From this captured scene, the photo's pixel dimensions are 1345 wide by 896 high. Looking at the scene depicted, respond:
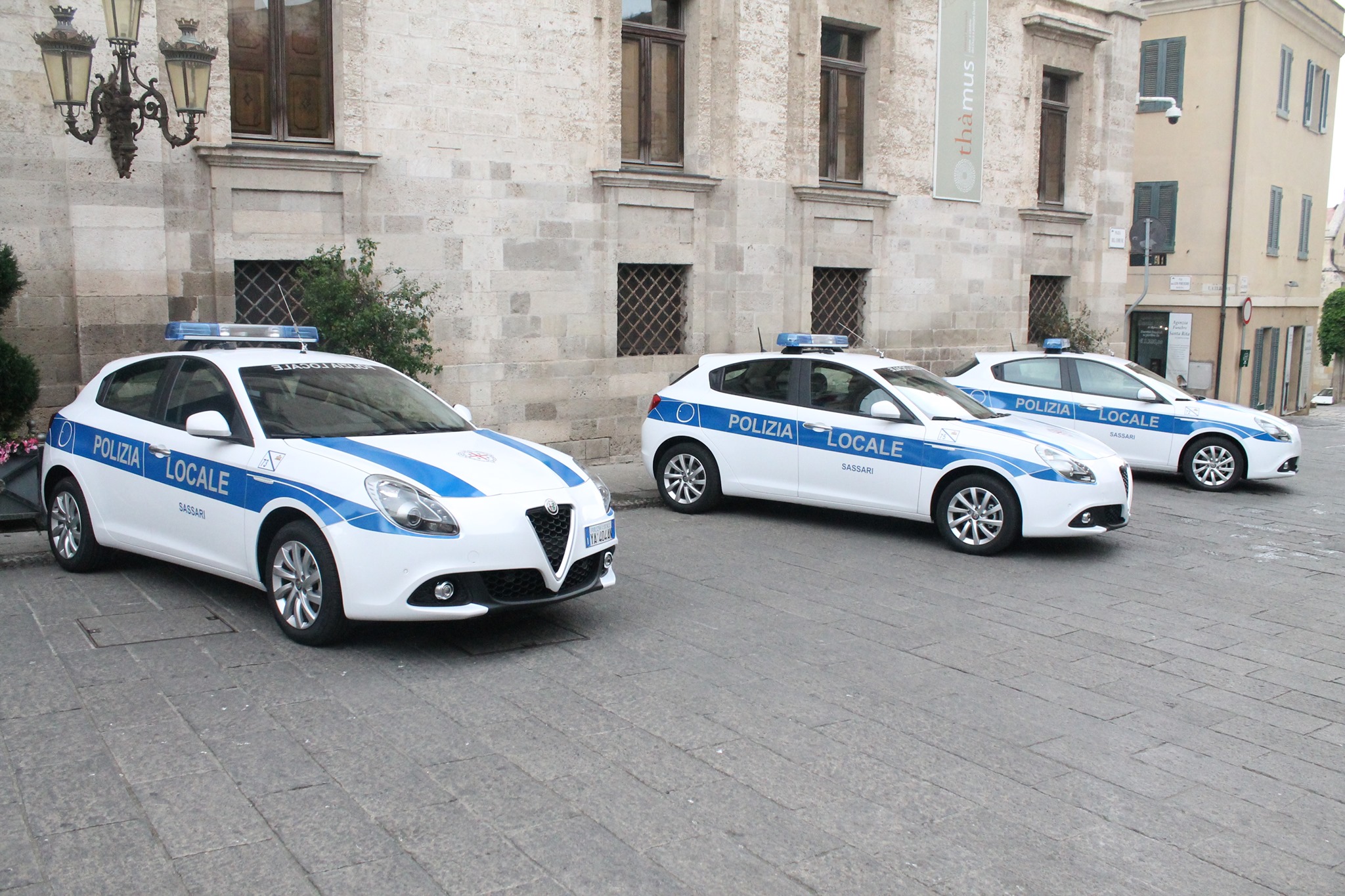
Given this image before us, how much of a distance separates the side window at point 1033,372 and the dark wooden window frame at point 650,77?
15.4 feet

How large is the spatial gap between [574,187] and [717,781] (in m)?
9.87

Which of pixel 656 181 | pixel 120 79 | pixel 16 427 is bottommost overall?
pixel 16 427

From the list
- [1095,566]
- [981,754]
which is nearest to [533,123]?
[1095,566]

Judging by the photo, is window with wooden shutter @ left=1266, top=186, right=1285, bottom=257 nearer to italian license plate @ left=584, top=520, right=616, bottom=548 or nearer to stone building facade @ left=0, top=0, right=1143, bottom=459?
stone building facade @ left=0, top=0, right=1143, bottom=459

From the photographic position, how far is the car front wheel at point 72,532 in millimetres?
7555

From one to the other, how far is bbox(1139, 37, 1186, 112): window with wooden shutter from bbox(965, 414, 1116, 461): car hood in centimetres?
1985

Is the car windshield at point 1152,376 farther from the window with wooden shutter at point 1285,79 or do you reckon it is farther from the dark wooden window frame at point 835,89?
the window with wooden shutter at point 1285,79

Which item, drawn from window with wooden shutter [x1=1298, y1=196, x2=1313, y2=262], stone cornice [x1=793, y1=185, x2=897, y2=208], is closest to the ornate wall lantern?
stone cornice [x1=793, y1=185, x2=897, y2=208]

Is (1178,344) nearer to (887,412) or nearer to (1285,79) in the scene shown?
(1285,79)

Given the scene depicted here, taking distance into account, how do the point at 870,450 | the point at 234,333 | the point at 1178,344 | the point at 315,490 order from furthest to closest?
the point at 1178,344 < the point at 870,450 < the point at 234,333 < the point at 315,490

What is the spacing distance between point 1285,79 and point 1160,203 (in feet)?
14.6

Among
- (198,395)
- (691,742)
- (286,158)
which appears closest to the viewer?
(691,742)

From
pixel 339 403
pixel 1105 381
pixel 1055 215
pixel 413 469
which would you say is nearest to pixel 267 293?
pixel 339 403

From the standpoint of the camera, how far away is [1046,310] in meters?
20.2
